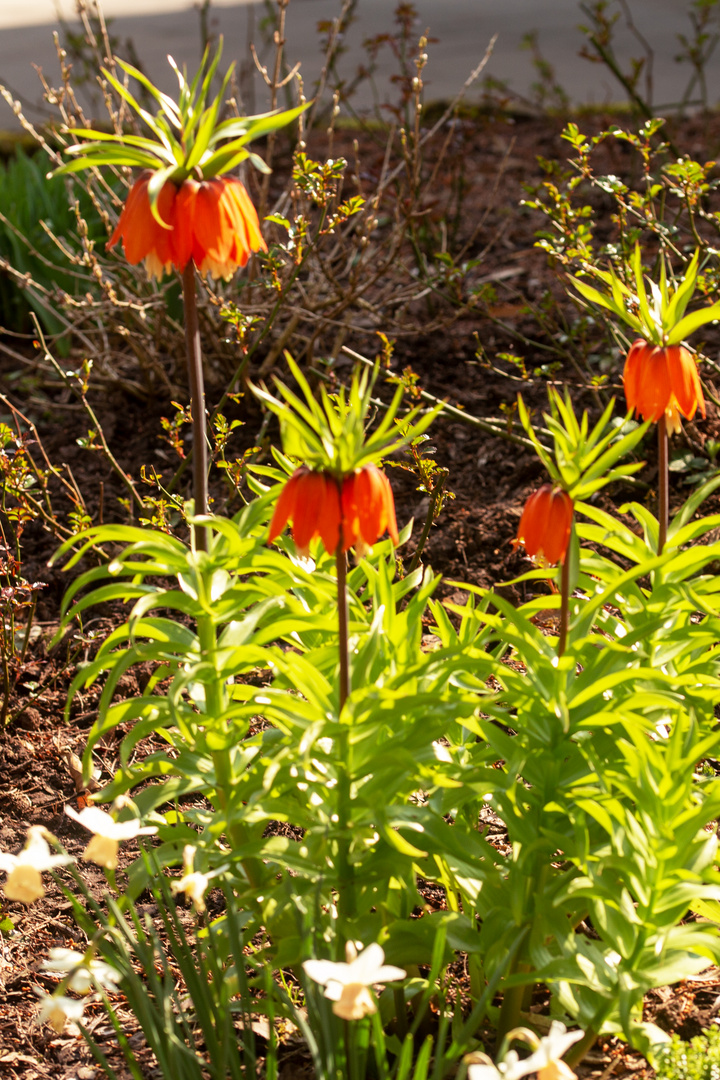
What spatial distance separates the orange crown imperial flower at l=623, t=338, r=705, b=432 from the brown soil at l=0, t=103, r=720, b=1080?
42 cm

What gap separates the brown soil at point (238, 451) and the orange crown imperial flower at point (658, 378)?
42cm

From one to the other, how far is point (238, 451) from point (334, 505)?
2.38m

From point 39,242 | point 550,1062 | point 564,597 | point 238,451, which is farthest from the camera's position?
point 39,242

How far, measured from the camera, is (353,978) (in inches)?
46.7

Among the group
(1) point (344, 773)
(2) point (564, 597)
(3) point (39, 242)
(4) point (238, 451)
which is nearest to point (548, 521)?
(2) point (564, 597)

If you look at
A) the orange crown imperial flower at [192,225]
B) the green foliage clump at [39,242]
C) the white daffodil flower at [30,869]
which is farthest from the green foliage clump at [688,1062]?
the green foliage clump at [39,242]

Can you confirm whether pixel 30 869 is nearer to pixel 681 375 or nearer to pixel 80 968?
pixel 80 968

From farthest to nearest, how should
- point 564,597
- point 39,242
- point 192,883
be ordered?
1. point 39,242
2. point 564,597
3. point 192,883

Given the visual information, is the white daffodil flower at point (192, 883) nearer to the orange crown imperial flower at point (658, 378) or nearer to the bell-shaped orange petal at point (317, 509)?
the bell-shaped orange petal at point (317, 509)

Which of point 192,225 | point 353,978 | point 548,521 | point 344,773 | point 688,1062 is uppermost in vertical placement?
point 192,225

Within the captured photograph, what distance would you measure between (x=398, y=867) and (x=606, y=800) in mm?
314

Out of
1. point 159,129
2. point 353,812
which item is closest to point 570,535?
point 353,812

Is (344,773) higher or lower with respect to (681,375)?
lower

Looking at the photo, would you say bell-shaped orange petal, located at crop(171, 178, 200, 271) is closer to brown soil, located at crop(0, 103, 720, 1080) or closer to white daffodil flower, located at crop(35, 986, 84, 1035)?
brown soil, located at crop(0, 103, 720, 1080)
